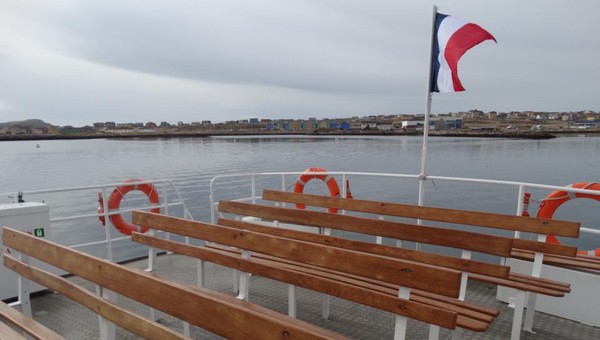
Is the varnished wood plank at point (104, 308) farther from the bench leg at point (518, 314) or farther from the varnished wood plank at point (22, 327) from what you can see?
the bench leg at point (518, 314)

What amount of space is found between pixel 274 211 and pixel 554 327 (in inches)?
98.8

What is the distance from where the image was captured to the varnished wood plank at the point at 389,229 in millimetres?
2458

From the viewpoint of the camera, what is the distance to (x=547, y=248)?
280cm

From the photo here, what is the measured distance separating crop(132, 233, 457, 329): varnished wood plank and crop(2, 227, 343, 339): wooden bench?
1.10 ft

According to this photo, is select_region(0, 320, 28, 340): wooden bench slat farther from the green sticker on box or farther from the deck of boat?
the green sticker on box

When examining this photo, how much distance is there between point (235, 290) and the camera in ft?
12.3

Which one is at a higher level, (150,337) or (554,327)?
(150,337)

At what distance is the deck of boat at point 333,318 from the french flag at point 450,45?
88.0 inches

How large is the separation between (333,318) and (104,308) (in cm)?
184

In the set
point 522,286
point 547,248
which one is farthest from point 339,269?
point 547,248

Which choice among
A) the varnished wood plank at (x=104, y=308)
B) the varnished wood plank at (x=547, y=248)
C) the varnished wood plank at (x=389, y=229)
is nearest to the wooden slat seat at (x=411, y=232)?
the varnished wood plank at (x=389, y=229)

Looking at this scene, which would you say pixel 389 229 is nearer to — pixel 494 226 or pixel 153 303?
pixel 494 226

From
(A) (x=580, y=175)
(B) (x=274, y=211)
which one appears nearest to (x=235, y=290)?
(B) (x=274, y=211)

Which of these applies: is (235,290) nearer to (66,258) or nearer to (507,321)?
(66,258)
